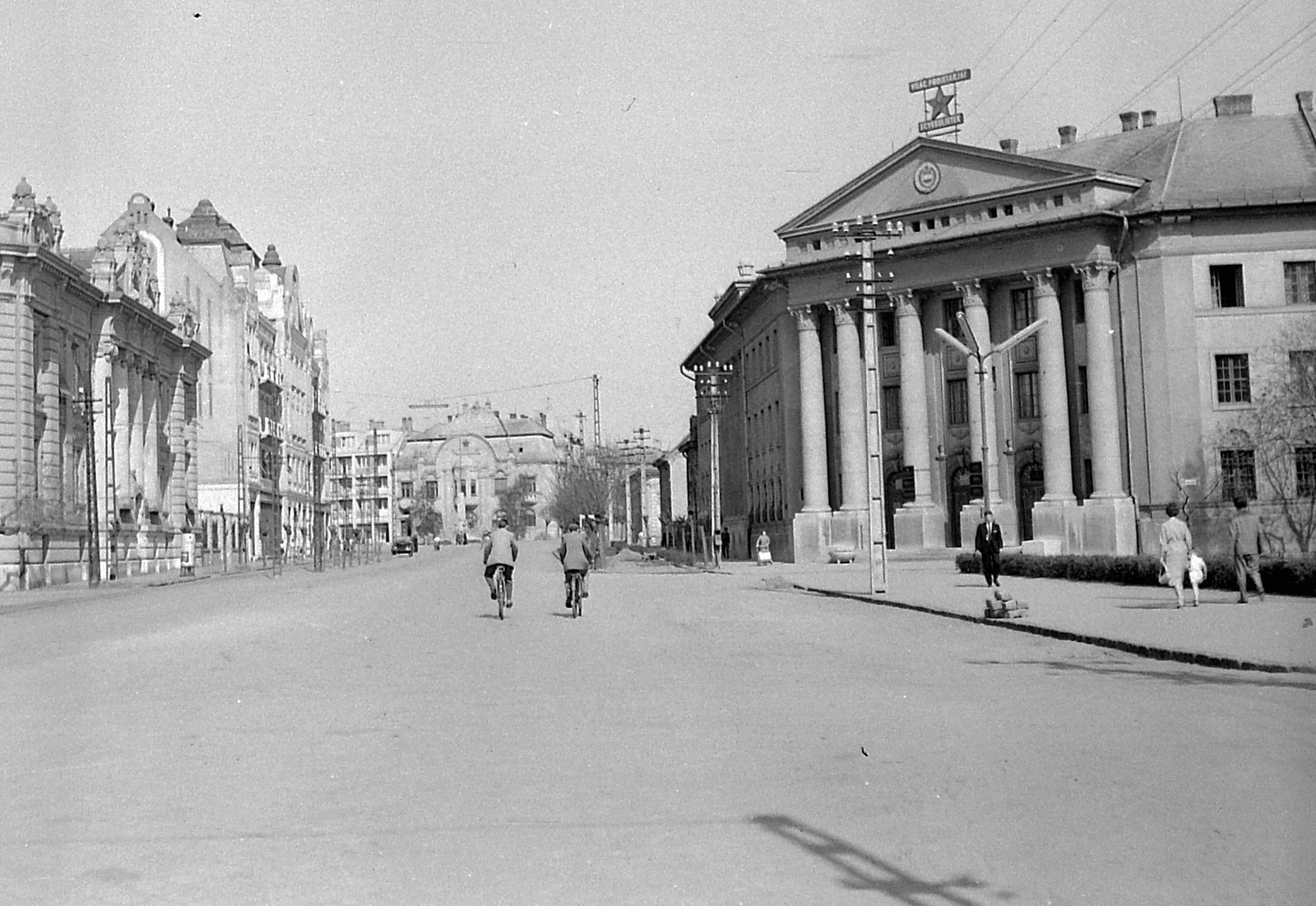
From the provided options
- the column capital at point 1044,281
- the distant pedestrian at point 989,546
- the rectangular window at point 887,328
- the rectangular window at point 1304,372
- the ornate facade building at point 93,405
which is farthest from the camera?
the rectangular window at point 887,328

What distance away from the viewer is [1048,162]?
5638cm

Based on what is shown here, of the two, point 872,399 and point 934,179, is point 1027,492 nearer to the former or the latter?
point 934,179

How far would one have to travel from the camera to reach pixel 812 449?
208 ft

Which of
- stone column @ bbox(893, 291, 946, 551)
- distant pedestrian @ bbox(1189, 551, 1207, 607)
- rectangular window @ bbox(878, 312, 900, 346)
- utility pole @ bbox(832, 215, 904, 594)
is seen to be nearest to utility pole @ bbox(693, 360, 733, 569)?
rectangular window @ bbox(878, 312, 900, 346)

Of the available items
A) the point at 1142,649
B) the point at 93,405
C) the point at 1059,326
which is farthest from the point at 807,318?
the point at 1142,649

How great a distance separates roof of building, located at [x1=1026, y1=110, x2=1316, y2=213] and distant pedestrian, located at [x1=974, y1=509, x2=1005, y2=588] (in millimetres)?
30824

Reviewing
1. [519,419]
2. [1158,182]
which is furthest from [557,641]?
[519,419]

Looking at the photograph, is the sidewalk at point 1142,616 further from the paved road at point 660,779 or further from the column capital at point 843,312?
the column capital at point 843,312

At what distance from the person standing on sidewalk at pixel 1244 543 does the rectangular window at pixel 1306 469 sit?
3102 cm

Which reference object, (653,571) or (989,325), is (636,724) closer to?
(653,571)

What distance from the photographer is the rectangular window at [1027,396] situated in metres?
59.0

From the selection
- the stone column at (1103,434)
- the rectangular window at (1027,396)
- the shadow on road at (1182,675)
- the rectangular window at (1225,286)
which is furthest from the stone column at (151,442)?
the shadow on road at (1182,675)

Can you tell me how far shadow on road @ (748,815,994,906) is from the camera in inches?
233

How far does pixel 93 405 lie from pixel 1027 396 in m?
39.0
